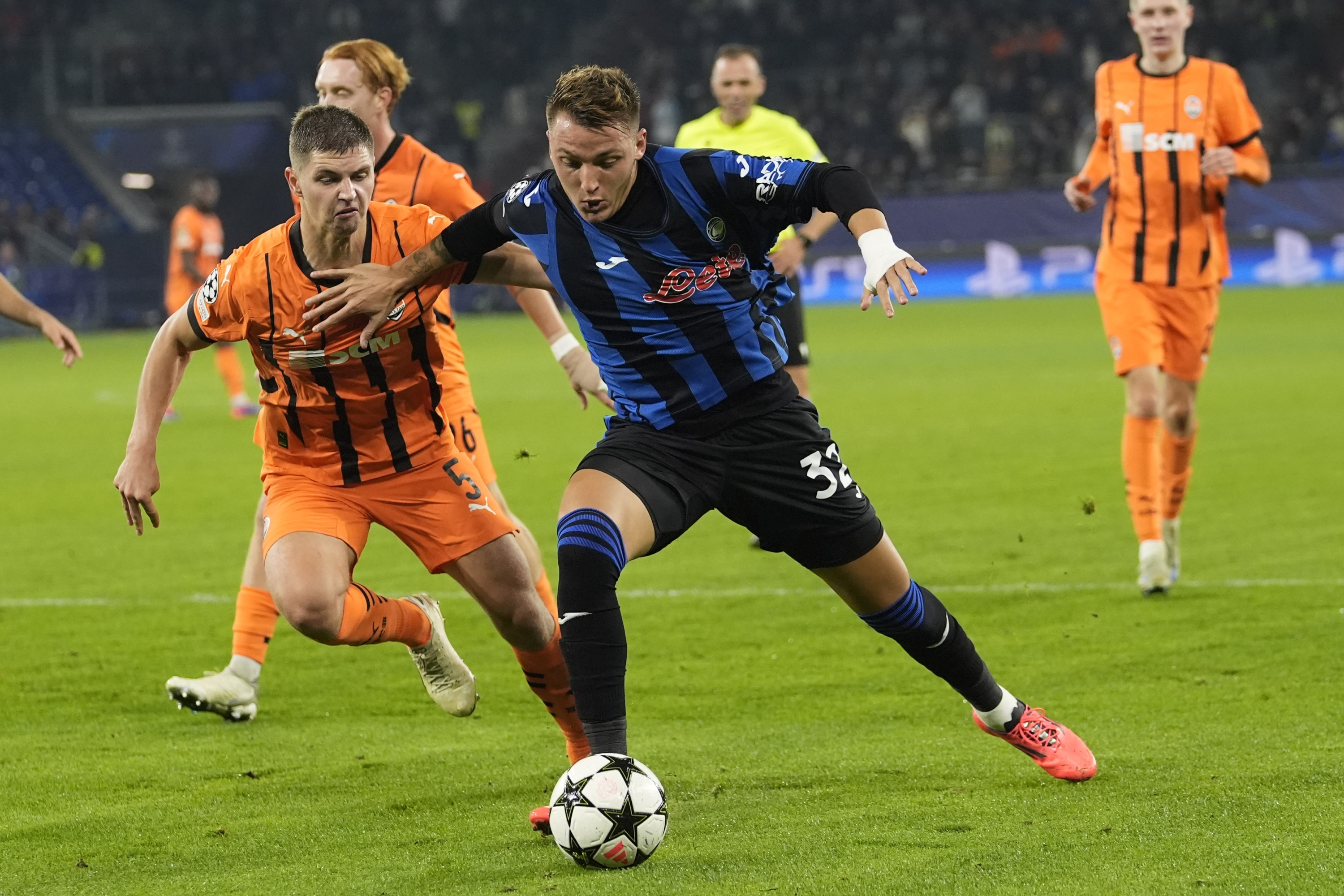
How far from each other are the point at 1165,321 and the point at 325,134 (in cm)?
414

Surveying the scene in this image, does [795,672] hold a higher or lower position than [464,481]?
lower

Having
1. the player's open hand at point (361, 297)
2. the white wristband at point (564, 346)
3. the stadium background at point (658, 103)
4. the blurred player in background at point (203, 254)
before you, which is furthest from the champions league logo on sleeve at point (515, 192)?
the stadium background at point (658, 103)

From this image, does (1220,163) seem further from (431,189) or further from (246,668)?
(246,668)

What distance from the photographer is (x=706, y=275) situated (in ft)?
13.5

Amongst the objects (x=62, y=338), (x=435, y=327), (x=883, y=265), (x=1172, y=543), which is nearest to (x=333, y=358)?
(x=435, y=327)

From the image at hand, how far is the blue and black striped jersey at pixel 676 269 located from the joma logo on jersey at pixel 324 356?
0.54m

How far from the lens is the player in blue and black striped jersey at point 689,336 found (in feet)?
13.0

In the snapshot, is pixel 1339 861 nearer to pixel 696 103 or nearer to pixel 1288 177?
pixel 1288 177

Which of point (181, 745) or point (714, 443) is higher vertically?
point (714, 443)

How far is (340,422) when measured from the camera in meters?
4.52

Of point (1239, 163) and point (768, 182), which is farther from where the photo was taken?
point (1239, 163)

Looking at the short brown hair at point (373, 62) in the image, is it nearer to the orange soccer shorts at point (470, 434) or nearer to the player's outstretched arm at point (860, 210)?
the orange soccer shorts at point (470, 434)

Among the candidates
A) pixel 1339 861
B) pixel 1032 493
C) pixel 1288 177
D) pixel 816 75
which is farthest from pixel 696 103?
pixel 1339 861

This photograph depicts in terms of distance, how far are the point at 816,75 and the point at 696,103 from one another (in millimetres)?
2528
